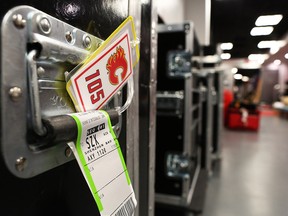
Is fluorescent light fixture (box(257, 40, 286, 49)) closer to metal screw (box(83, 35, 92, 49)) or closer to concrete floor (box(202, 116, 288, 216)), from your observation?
metal screw (box(83, 35, 92, 49))

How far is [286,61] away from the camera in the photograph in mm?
828

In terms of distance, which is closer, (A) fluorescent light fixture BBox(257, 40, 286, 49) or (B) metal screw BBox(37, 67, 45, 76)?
(B) metal screw BBox(37, 67, 45, 76)

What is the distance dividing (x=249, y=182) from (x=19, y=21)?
7.18ft

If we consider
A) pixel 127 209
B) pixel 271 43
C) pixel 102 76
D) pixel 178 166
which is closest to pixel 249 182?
pixel 178 166

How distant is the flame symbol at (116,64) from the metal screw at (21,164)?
0.17 metres

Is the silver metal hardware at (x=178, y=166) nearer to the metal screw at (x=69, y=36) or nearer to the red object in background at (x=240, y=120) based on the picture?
the metal screw at (x=69, y=36)

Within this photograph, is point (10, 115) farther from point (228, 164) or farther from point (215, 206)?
point (228, 164)

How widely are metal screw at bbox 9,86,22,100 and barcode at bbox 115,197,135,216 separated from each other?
8.5 inches

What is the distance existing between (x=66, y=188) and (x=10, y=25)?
0.71 ft

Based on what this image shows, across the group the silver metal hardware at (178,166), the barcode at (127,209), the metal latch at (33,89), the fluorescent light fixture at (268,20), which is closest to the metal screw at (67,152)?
the metal latch at (33,89)

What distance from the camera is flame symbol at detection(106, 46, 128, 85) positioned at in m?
0.34

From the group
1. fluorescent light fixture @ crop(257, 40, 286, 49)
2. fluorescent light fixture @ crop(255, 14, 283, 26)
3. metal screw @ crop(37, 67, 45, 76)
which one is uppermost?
fluorescent light fixture @ crop(255, 14, 283, 26)

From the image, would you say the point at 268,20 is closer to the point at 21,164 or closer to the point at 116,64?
the point at 116,64

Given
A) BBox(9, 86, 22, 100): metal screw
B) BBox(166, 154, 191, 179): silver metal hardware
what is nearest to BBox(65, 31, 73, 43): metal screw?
BBox(9, 86, 22, 100): metal screw
